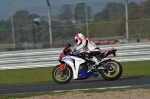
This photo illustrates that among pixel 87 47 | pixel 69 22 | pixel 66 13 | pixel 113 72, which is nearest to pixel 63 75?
pixel 87 47

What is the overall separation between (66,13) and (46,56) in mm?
2676

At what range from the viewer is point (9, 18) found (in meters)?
22.1

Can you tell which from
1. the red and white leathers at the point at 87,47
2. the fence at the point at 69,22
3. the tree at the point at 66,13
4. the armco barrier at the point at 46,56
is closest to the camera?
the red and white leathers at the point at 87,47

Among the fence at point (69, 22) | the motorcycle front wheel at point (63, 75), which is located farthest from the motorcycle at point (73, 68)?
the fence at point (69, 22)

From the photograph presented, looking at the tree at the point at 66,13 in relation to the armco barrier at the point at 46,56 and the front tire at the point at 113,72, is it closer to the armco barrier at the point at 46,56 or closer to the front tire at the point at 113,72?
the armco barrier at the point at 46,56

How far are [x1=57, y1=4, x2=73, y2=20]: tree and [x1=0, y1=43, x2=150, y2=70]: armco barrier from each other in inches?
87.4

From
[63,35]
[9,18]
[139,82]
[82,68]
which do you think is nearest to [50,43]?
[63,35]

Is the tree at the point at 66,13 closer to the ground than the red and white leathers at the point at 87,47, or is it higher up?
higher up

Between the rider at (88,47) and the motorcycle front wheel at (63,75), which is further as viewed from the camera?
the motorcycle front wheel at (63,75)

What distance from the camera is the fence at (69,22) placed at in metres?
21.4

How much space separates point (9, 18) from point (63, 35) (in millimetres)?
2797

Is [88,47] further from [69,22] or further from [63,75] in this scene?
[69,22]

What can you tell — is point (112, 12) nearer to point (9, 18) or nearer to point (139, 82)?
point (9, 18)

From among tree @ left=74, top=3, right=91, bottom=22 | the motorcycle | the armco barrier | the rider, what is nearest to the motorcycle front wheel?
the motorcycle
